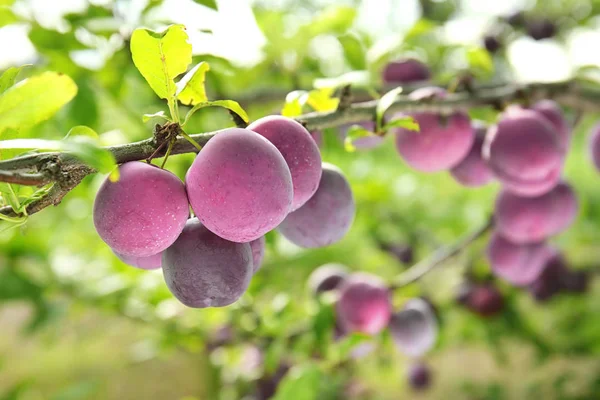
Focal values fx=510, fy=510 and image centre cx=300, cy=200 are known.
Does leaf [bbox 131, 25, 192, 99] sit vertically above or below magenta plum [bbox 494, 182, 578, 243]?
above

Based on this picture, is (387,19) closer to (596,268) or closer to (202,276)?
(596,268)

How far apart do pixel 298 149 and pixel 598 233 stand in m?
1.35

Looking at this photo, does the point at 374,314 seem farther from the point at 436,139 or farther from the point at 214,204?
the point at 214,204

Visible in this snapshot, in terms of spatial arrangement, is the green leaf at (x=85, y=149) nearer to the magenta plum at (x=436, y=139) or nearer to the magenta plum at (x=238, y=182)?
the magenta plum at (x=238, y=182)

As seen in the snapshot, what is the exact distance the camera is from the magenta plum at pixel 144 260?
1.28 feet

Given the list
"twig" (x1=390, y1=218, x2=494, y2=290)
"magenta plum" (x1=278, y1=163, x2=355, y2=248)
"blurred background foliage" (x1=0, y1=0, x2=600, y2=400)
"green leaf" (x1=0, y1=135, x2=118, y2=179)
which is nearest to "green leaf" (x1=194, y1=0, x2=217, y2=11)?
"blurred background foliage" (x1=0, y1=0, x2=600, y2=400)

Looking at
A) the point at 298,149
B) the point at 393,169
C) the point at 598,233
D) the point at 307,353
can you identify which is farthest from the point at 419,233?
the point at 298,149

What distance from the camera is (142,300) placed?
1185 mm

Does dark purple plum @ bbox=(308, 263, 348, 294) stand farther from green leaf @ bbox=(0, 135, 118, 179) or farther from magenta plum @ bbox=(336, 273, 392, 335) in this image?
green leaf @ bbox=(0, 135, 118, 179)

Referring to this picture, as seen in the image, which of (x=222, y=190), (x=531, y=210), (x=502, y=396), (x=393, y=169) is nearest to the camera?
(x=222, y=190)

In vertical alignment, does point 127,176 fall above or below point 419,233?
above

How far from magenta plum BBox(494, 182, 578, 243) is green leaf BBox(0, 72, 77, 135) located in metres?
0.64

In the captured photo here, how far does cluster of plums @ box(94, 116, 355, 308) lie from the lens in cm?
32

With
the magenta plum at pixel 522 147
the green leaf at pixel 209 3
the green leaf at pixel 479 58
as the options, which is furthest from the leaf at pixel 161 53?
the green leaf at pixel 479 58
